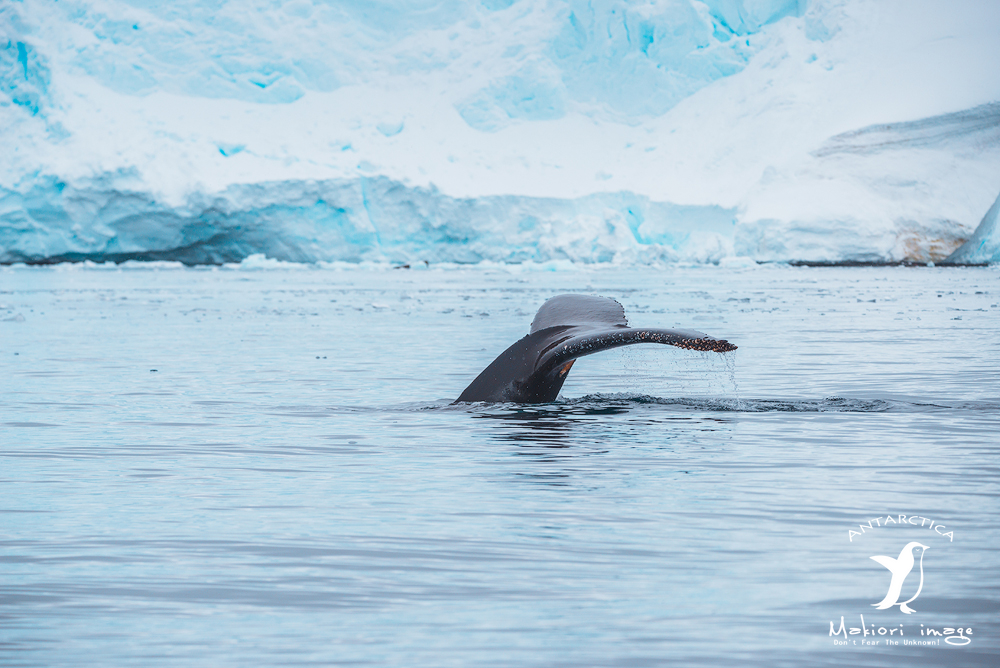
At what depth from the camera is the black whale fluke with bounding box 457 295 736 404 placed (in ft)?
23.4

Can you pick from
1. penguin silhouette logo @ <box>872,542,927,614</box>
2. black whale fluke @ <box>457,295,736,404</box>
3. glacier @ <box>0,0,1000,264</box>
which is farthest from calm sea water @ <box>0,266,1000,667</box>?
glacier @ <box>0,0,1000,264</box>

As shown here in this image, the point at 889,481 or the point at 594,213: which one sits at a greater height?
the point at 594,213

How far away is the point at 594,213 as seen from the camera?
56625 mm

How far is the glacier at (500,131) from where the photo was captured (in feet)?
167

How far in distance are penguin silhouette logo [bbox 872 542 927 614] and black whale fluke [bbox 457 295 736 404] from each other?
2377 mm

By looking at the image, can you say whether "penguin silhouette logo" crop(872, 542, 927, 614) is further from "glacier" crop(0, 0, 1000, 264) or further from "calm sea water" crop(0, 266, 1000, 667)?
"glacier" crop(0, 0, 1000, 264)

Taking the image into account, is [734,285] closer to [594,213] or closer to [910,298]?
[910,298]

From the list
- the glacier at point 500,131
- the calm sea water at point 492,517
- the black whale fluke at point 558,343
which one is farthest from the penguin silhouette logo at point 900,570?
the glacier at point 500,131

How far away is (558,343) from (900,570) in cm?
400

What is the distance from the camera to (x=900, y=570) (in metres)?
4.22

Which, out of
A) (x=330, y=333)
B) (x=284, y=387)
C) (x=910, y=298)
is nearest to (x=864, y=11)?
(x=910, y=298)

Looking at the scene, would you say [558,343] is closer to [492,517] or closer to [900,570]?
[492,517]

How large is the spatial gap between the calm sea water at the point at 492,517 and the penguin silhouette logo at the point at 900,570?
34 millimetres

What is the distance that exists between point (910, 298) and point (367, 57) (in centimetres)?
3926
